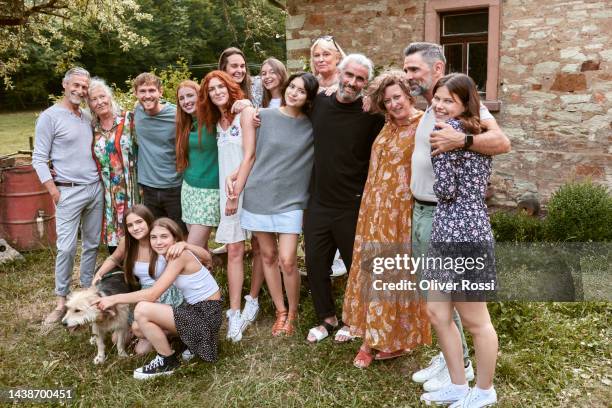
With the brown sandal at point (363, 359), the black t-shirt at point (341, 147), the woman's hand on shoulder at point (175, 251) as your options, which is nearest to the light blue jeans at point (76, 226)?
Result: the woman's hand on shoulder at point (175, 251)

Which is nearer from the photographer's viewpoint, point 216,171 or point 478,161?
point 478,161

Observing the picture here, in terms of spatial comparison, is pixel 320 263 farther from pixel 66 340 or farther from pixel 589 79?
pixel 589 79

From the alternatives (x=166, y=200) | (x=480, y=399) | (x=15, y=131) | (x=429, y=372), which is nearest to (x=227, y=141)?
(x=166, y=200)

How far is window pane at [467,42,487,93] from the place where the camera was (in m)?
6.72

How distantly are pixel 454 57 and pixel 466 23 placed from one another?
1.37 ft

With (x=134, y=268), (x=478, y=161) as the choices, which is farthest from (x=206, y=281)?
(x=478, y=161)

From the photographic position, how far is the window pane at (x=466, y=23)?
21.9ft

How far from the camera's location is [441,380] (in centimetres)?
318

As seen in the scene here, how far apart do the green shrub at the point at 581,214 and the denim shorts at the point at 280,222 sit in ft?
11.6

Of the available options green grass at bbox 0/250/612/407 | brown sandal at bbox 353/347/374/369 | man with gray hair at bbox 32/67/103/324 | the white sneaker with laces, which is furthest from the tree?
brown sandal at bbox 353/347/374/369

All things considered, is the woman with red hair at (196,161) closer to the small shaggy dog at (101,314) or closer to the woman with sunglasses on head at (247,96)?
the woman with sunglasses on head at (247,96)

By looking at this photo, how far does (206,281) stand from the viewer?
348cm

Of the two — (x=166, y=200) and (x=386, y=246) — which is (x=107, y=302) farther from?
(x=386, y=246)

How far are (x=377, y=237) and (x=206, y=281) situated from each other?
3.67ft
